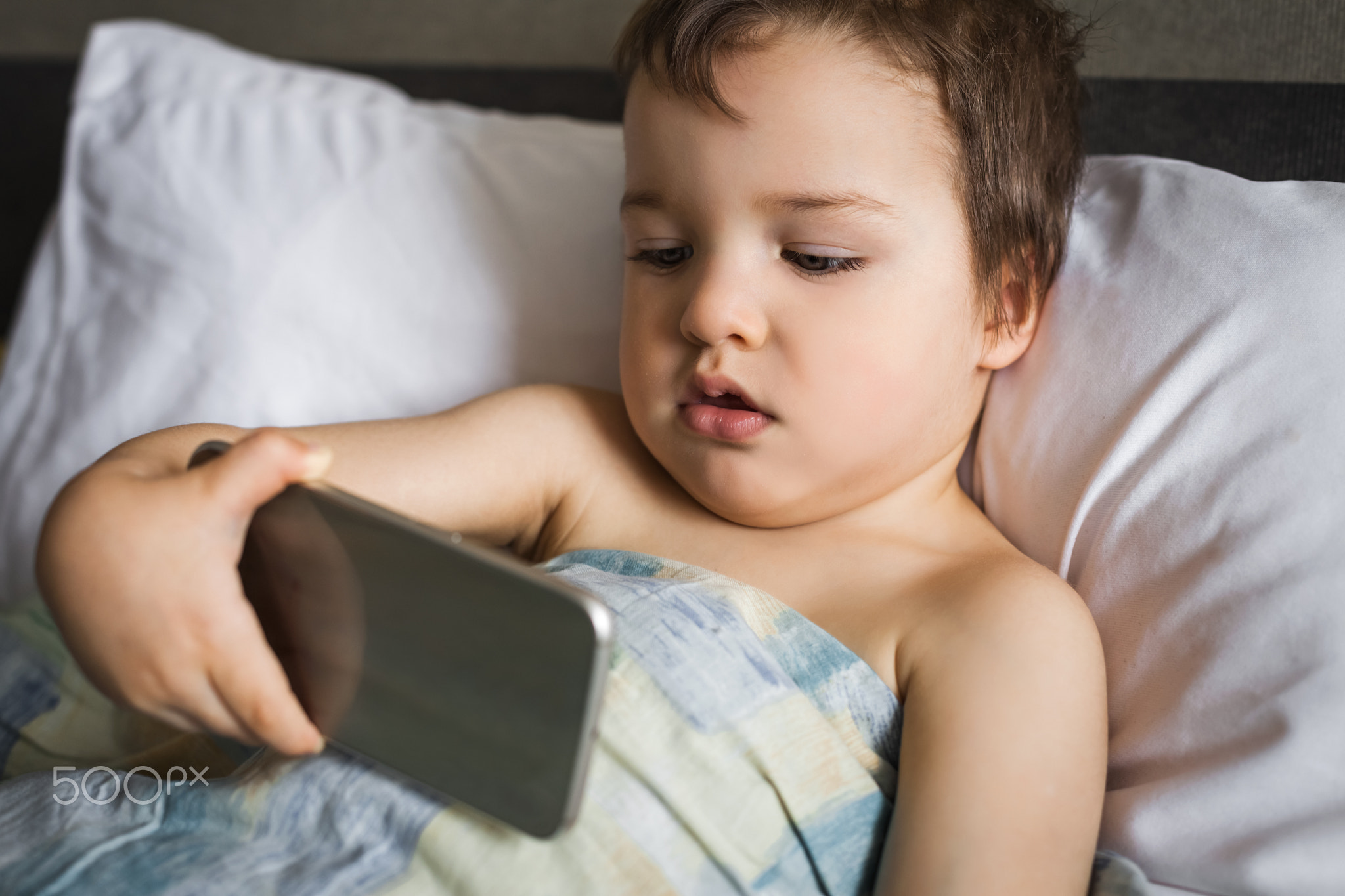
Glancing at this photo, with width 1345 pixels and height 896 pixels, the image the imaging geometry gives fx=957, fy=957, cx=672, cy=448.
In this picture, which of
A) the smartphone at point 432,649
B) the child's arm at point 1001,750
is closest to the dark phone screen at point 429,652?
the smartphone at point 432,649

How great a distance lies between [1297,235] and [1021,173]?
20 cm

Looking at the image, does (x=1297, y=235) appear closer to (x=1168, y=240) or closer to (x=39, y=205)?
(x=1168, y=240)

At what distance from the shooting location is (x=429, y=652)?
0.51m

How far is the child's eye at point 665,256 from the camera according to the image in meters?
0.76

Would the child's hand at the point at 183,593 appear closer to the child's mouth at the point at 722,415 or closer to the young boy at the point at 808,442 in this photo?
the young boy at the point at 808,442

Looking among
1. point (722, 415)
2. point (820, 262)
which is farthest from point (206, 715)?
point (820, 262)

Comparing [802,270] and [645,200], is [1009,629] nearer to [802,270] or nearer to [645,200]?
[802,270]

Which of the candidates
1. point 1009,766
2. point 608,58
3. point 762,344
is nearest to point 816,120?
point 762,344

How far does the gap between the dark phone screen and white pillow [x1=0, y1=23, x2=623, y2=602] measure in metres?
0.49

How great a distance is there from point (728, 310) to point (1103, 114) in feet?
1.72

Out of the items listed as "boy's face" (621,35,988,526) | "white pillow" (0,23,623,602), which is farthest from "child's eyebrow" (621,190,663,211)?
"white pillow" (0,23,623,602)

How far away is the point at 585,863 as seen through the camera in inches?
22.3

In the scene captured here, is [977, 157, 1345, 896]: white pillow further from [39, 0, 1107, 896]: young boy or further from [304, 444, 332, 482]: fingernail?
[304, 444, 332, 482]: fingernail

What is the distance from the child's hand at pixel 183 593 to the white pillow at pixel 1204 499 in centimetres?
55
